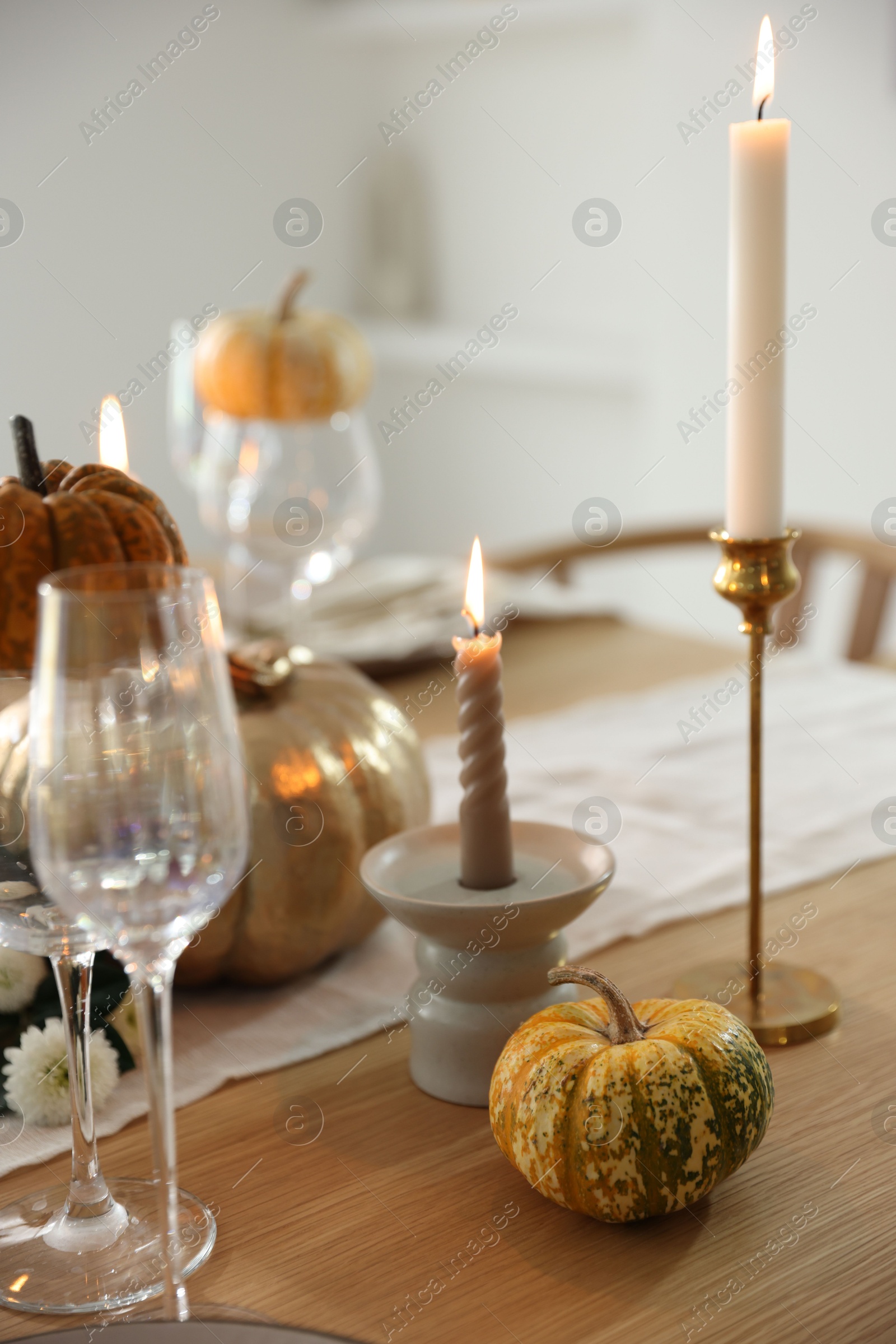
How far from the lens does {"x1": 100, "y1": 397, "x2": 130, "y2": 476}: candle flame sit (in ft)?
2.13

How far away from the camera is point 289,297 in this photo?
5.20ft

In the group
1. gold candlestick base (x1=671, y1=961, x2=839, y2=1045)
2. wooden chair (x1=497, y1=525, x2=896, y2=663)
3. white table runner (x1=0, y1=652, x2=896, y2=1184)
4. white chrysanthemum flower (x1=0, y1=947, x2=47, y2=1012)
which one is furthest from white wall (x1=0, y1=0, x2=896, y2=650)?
white chrysanthemum flower (x1=0, y1=947, x2=47, y2=1012)

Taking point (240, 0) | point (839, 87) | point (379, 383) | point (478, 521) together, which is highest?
point (240, 0)

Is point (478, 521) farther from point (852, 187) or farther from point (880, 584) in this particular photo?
point (880, 584)

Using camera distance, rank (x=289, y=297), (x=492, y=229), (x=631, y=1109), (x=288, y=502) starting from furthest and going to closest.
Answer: (x=492, y=229) → (x=289, y=297) → (x=288, y=502) → (x=631, y=1109)

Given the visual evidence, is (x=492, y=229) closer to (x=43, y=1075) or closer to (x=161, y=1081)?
(x=43, y=1075)

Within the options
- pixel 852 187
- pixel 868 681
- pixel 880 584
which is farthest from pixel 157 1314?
pixel 852 187

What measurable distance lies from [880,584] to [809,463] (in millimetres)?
910

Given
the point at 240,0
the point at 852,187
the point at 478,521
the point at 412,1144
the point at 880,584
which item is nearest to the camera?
the point at 412,1144

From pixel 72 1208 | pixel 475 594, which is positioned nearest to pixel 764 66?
pixel 475 594

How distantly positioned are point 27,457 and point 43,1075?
0.98 feet

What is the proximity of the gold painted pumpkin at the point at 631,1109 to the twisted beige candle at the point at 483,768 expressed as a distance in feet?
0.31

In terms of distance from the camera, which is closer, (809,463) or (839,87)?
(839,87)

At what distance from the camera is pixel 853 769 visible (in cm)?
110
